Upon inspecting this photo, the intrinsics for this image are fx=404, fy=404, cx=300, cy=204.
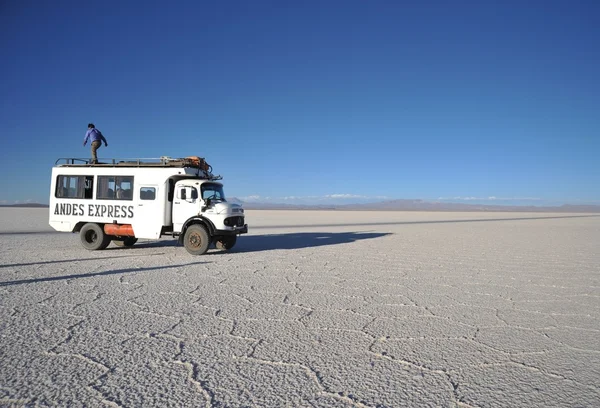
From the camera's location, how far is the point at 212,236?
12203mm

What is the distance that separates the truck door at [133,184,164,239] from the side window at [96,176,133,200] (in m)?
0.35

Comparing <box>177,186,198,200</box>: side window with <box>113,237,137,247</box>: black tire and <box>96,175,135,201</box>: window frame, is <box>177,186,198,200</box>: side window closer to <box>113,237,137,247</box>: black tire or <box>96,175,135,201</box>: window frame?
<box>96,175,135,201</box>: window frame

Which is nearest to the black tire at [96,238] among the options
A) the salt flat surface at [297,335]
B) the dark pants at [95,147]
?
the dark pants at [95,147]

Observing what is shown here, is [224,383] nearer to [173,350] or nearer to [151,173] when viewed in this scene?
[173,350]

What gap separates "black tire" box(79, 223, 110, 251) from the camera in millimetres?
12547

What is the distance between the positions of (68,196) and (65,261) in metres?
3.16

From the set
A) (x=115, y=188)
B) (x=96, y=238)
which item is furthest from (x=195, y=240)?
(x=96, y=238)

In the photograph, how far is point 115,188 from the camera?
12.5 m

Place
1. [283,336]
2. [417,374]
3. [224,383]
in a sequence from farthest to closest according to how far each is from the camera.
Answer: [283,336] → [417,374] → [224,383]

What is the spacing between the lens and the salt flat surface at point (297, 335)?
3641 millimetres

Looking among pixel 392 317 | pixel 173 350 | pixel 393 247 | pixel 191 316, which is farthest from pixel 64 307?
pixel 393 247

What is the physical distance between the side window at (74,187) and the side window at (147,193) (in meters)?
1.76

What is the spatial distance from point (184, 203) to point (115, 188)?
2.32m

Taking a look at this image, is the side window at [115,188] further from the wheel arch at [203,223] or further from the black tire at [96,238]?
the wheel arch at [203,223]
